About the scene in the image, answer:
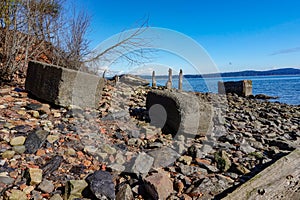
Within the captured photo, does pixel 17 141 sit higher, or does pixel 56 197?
pixel 17 141

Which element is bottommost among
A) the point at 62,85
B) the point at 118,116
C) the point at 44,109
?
the point at 118,116

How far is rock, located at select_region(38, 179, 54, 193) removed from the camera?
200cm

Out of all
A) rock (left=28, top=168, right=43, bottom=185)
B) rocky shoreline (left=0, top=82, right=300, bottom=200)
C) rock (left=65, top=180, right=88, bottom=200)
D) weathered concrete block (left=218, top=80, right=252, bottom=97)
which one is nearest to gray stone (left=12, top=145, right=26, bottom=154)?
rocky shoreline (left=0, top=82, right=300, bottom=200)

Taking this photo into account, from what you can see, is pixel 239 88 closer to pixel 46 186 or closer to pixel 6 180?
pixel 46 186

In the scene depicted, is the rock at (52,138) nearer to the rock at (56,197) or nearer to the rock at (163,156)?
the rock at (56,197)

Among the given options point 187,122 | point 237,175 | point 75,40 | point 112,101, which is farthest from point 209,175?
point 75,40

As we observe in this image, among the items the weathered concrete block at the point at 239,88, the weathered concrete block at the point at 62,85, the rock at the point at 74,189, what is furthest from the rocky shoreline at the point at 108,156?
the weathered concrete block at the point at 239,88

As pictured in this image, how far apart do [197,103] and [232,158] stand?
3.91 ft

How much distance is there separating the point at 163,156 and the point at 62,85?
205 centimetres

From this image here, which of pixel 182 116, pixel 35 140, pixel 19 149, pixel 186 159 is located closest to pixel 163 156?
pixel 186 159

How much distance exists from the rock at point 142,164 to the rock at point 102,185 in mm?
308

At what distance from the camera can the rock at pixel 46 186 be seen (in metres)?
2.00

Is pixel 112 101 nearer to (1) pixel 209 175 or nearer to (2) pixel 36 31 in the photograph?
(2) pixel 36 31

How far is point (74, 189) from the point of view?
2.02m
